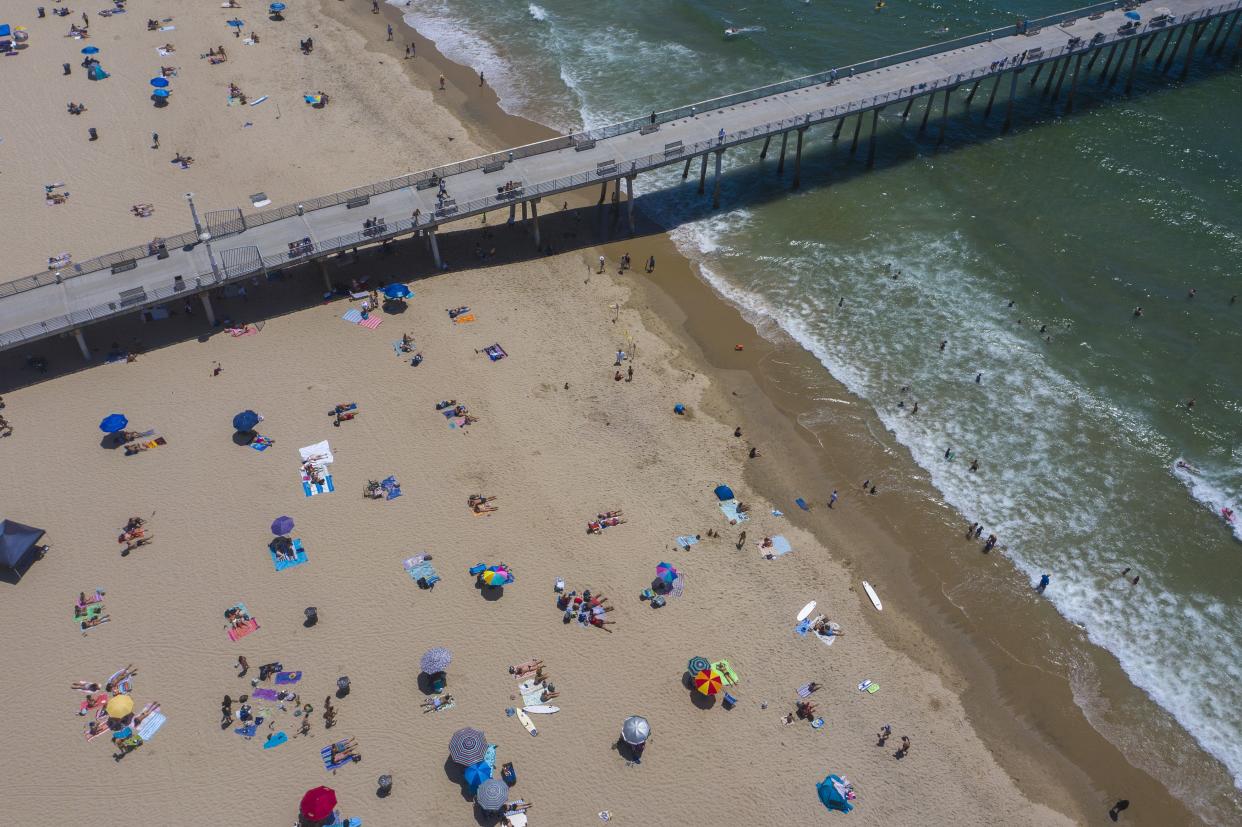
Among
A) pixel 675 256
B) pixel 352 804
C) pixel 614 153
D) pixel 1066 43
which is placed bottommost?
pixel 352 804

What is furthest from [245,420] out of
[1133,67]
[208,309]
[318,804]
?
[1133,67]

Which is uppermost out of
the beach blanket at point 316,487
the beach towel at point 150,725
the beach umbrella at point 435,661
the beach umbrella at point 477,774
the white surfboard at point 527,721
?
the beach umbrella at point 435,661

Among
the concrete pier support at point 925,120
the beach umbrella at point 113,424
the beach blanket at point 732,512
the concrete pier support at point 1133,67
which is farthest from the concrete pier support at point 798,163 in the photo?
the beach umbrella at point 113,424

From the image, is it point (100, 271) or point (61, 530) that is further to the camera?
point (100, 271)

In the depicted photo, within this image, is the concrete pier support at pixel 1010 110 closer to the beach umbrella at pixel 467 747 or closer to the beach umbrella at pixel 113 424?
the beach umbrella at pixel 467 747

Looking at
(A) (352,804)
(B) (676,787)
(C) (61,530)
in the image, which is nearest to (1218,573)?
(B) (676,787)

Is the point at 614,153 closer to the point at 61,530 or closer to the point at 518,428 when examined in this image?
the point at 518,428

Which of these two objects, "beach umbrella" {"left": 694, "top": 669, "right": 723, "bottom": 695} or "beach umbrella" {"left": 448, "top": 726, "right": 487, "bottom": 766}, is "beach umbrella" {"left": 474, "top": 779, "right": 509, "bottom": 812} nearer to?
"beach umbrella" {"left": 448, "top": 726, "right": 487, "bottom": 766}

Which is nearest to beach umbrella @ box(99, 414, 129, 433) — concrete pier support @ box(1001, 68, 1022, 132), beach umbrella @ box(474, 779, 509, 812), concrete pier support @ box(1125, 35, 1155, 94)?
beach umbrella @ box(474, 779, 509, 812)
